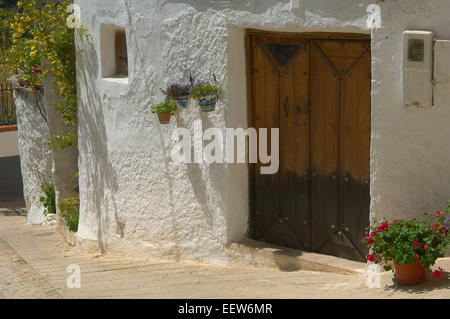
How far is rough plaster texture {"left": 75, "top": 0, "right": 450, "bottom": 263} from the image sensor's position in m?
5.62

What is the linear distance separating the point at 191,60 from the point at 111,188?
2136 mm

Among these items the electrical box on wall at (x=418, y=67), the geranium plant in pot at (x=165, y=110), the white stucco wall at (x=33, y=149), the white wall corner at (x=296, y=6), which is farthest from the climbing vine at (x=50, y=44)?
the electrical box on wall at (x=418, y=67)

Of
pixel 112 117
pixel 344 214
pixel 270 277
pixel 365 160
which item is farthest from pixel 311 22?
pixel 112 117

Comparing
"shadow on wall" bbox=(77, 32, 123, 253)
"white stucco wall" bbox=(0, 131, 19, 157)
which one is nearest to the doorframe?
"shadow on wall" bbox=(77, 32, 123, 253)

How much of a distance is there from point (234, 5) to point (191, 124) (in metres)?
1.28

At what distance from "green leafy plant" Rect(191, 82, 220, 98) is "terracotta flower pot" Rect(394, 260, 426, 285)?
2.54 metres

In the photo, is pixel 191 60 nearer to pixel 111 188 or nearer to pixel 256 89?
pixel 256 89

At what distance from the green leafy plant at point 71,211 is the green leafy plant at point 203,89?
3.60m

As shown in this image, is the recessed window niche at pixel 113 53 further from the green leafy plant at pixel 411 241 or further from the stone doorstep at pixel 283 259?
the green leafy plant at pixel 411 241

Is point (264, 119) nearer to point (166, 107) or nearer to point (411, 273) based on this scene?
point (166, 107)

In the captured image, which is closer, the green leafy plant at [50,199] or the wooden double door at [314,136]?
the wooden double door at [314,136]

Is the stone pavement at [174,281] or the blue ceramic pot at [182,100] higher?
the blue ceramic pot at [182,100]

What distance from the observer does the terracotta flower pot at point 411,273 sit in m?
5.36

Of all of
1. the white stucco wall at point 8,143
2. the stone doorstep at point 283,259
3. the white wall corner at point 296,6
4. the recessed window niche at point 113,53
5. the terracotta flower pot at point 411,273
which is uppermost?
the white wall corner at point 296,6
